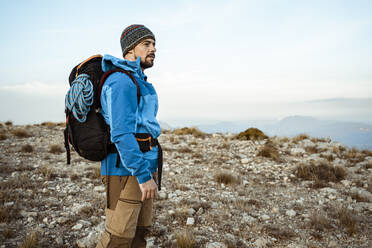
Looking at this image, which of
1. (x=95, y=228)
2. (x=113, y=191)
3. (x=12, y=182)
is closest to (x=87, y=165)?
(x=12, y=182)

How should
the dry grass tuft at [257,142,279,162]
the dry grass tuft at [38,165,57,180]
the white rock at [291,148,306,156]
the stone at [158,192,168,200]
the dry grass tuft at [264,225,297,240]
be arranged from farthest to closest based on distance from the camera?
the white rock at [291,148,306,156]
the dry grass tuft at [257,142,279,162]
the dry grass tuft at [38,165,57,180]
the stone at [158,192,168,200]
the dry grass tuft at [264,225,297,240]

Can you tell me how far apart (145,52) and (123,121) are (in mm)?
734

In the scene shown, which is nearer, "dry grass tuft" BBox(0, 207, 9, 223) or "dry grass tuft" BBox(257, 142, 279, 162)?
"dry grass tuft" BBox(0, 207, 9, 223)

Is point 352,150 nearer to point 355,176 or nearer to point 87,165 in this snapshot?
point 355,176

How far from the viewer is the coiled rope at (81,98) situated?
157cm

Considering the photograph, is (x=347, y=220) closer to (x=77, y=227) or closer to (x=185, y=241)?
(x=185, y=241)

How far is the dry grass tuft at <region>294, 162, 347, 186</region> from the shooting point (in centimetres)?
584

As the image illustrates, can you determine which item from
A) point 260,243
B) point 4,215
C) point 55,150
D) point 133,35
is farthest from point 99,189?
point 55,150

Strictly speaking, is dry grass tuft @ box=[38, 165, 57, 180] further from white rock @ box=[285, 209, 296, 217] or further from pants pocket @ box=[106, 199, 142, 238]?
white rock @ box=[285, 209, 296, 217]

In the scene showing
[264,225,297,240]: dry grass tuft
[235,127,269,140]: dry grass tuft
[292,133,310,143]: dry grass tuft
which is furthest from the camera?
[292,133,310,143]: dry grass tuft

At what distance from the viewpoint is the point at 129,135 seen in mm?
1527

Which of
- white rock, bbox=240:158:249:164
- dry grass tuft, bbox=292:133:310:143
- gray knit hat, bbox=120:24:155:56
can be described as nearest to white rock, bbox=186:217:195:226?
gray knit hat, bbox=120:24:155:56

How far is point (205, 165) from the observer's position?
7.08 meters

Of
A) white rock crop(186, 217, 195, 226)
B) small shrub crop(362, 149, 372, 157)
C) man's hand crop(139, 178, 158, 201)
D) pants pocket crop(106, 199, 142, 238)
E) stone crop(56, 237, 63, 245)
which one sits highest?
man's hand crop(139, 178, 158, 201)
